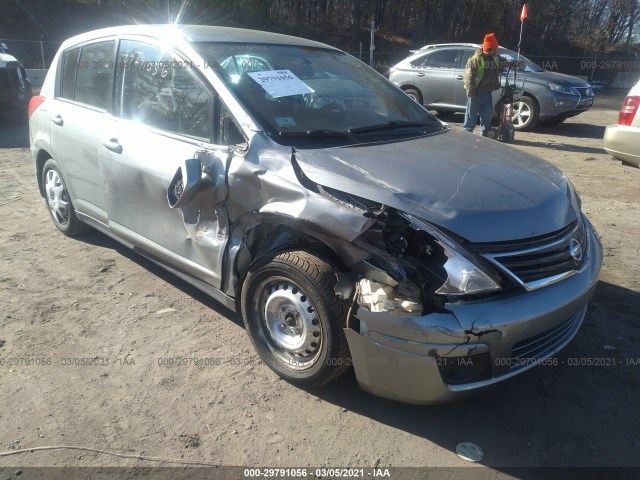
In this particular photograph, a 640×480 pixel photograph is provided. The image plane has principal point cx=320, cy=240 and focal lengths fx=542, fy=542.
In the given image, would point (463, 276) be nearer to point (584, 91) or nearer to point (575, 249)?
point (575, 249)

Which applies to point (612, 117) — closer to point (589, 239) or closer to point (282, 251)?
point (589, 239)

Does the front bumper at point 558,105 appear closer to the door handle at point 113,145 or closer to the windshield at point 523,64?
the windshield at point 523,64

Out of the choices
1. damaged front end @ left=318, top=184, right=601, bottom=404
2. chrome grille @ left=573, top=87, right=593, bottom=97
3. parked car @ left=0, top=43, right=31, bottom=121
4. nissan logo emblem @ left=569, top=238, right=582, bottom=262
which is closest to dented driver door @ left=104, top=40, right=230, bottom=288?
damaged front end @ left=318, top=184, right=601, bottom=404

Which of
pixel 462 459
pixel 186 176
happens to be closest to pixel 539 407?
pixel 462 459

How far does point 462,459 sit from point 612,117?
1396 centimetres

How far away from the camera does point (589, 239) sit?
317 cm

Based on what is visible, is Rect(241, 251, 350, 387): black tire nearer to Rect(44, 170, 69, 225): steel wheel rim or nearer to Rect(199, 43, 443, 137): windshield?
Rect(199, 43, 443, 137): windshield

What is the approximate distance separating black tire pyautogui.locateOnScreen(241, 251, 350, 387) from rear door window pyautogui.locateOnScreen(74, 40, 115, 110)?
2.14 m

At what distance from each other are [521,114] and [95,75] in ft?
29.8

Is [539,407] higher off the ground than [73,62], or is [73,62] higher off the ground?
[73,62]

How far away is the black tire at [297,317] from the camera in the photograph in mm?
2662

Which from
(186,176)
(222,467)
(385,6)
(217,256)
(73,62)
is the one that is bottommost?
(222,467)

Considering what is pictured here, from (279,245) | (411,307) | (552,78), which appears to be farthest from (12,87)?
(411,307)

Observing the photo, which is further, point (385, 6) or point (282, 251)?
point (385, 6)
